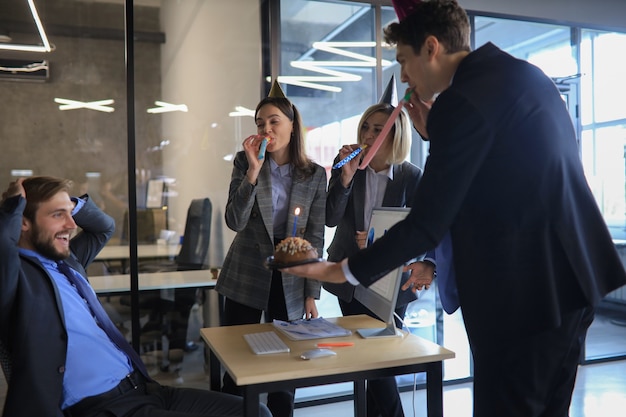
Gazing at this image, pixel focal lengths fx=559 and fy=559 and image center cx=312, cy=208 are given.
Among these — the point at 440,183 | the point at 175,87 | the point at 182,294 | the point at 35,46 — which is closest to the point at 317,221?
the point at 440,183

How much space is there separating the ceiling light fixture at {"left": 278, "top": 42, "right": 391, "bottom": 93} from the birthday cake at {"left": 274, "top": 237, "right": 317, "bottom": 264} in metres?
2.00

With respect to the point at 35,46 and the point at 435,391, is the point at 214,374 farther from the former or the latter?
the point at 35,46

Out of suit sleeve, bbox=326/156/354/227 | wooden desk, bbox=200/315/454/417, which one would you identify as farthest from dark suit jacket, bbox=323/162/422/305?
wooden desk, bbox=200/315/454/417

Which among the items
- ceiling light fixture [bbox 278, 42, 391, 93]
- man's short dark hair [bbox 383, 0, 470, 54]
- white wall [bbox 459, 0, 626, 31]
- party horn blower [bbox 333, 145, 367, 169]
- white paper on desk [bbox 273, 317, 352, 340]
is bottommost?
white paper on desk [bbox 273, 317, 352, 340]

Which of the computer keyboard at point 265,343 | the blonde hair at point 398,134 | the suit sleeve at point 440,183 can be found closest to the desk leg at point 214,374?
the computer keyboard at point 265,343

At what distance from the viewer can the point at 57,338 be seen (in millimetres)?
1749

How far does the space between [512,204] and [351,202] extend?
1.30 meters

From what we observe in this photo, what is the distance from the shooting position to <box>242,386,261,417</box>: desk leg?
4.96 feet

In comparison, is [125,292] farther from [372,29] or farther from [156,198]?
[372,29]

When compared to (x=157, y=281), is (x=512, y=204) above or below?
above

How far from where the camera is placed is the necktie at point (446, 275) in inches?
63.0

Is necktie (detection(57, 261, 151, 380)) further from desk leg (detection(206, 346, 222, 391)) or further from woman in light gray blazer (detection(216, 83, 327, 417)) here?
woman in light gray blazer (detection(216, 83, 327, 417))

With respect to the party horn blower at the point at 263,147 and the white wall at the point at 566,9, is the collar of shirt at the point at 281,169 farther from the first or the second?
the white wall at the point at 566,9

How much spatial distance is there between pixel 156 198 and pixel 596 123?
3.42 m
